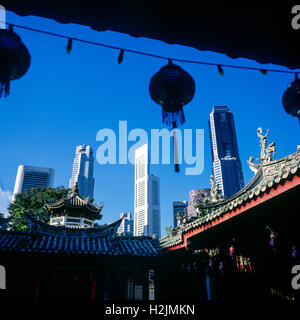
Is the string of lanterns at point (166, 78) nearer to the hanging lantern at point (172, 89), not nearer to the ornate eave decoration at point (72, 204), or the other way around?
the hanging lantern at point (172, 89)

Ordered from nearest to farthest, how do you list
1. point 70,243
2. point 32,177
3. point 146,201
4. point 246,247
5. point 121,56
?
point 121,56 → point 246,247 → point 70,243 → point 32,177 → point 146,201

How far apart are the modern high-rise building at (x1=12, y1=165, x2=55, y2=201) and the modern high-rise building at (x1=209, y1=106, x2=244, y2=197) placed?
69640 millimetres

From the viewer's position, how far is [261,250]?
5.98 meters

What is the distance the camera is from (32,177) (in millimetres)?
88125

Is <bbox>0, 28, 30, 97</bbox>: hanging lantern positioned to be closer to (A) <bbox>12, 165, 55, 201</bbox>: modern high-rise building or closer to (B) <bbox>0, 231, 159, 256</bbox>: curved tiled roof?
(B) <bbox>0, 231, 159, 256</bbox>: curved tiled roof

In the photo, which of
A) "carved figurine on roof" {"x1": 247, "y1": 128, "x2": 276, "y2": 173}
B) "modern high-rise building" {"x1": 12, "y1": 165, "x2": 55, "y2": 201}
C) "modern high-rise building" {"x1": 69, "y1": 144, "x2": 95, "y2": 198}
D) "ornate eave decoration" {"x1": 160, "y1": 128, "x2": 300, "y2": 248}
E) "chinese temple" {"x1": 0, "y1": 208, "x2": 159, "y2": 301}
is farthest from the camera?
"modern high-rise building" {"x1": 69, "y1": 144, "x2": 95, "y2": 198}

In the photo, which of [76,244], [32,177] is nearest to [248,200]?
[76,244]

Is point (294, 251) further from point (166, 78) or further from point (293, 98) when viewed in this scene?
point (166, 78)

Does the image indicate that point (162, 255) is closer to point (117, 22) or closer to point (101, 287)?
point (101, 287)

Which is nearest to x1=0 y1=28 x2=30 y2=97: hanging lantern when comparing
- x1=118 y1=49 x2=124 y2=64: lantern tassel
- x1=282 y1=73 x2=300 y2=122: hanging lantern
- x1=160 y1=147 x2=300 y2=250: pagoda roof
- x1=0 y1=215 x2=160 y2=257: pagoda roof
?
x1=118 y1=49 x2=124 y2=64: lantern tassel

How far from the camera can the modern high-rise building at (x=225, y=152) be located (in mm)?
97000

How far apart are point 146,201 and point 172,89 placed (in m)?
97.6

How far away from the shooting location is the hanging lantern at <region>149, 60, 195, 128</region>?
274cm
